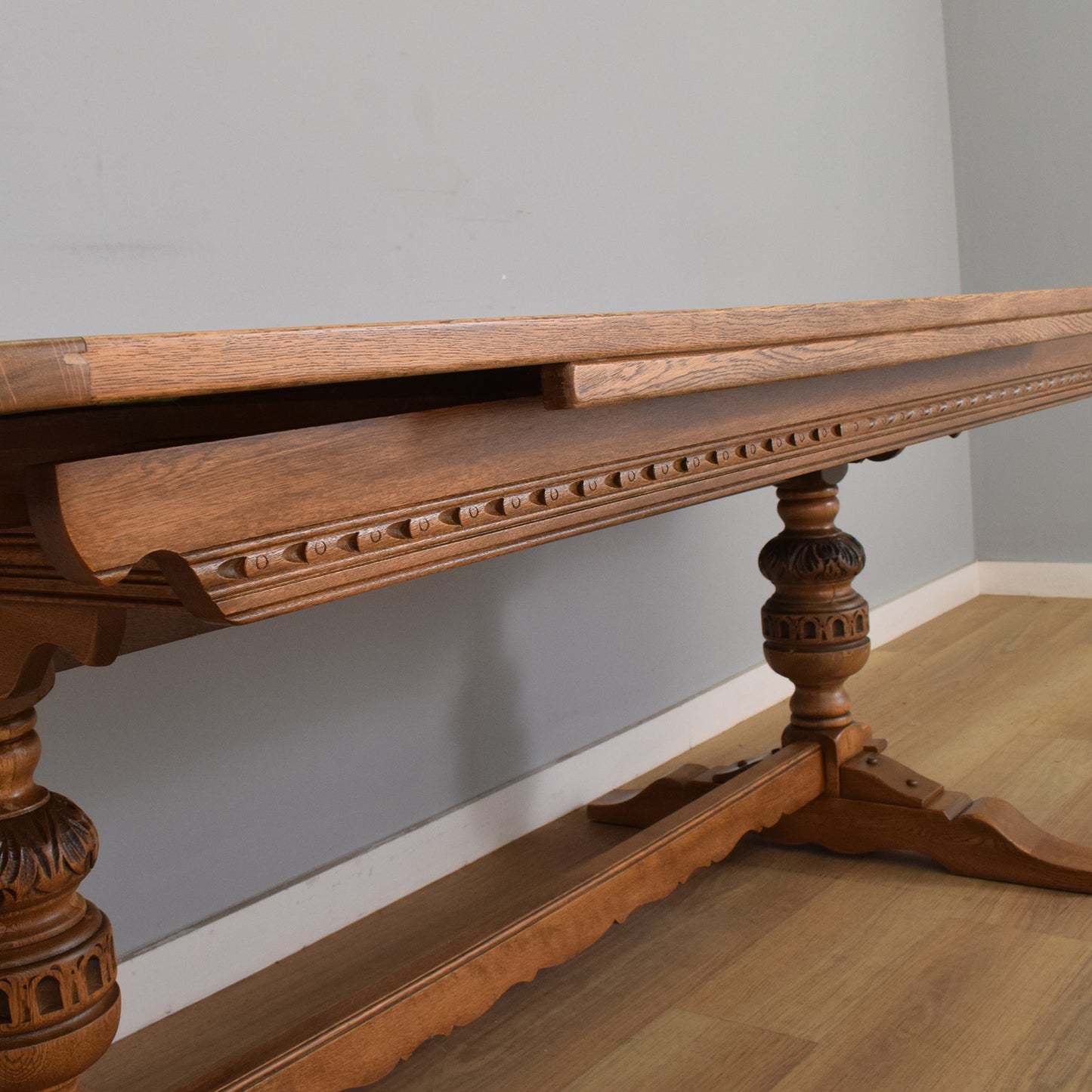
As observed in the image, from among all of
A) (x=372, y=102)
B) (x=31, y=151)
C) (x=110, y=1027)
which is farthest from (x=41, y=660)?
(x=372, y=102)

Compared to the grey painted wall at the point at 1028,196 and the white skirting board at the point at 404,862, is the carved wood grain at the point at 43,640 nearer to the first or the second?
the white skirting board at the point at 404,862

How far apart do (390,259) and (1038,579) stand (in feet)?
8.44

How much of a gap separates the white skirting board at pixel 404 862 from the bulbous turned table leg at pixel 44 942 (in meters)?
0.63

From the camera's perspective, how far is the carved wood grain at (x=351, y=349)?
59cm

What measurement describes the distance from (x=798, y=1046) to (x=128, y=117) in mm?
1312

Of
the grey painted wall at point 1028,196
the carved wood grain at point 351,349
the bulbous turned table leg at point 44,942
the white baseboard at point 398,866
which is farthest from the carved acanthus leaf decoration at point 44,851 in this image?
the grey painted wall at point 1028,196

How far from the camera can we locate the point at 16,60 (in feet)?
4.41

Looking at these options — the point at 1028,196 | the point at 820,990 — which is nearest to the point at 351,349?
the point at 820,990

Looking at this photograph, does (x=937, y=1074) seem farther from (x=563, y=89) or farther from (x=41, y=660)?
(x=563, y=89)

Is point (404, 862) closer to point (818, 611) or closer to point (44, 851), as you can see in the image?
point (818, 611)

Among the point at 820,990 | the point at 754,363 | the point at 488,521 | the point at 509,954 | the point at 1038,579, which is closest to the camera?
the point at 488,521

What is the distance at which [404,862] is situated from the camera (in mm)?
1851

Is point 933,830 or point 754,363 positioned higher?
point 754,363

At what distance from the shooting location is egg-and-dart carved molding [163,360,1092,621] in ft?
2.39
